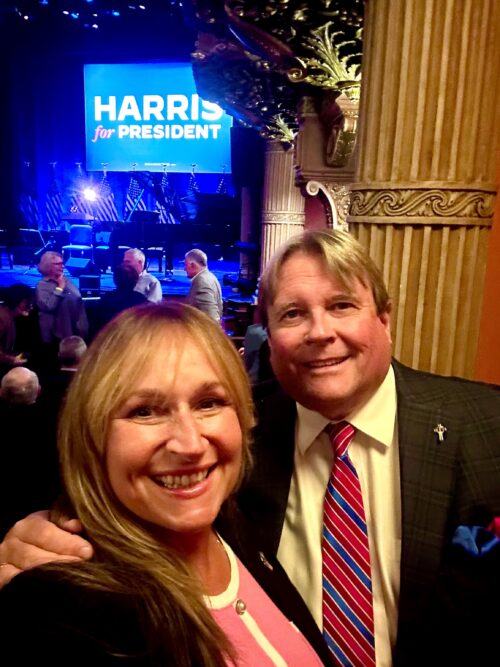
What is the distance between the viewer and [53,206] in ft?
51.3

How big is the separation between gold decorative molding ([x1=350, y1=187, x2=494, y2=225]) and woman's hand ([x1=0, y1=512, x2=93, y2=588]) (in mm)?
1383

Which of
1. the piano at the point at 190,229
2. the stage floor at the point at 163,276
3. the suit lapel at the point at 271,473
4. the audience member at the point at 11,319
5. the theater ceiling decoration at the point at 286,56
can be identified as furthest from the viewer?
the piano at the point at 190,229

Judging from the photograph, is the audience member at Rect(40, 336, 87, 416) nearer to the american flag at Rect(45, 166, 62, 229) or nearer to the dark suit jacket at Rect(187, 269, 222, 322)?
the dark suit jacket at Rect(187, 269, 222, 322)

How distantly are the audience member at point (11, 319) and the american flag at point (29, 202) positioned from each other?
39.2ft

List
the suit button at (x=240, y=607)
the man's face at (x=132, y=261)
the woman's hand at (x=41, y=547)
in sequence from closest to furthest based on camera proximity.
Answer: the woman's hand at (x=41, y=547) < the suit button at (x=240, y=607) < the man's face at (x=132, y=261)

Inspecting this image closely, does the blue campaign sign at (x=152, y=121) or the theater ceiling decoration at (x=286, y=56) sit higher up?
the blue campaign sign at (x=152, y=121)

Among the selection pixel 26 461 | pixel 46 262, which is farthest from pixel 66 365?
pixel 46 262

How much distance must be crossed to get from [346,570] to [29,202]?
16.1 metres

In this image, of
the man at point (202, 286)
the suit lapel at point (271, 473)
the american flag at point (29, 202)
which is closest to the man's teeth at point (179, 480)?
the suit lapel at point (271, 473)

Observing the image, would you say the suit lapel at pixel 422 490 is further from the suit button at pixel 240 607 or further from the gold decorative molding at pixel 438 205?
the gold decorative molding at pixel 438 205

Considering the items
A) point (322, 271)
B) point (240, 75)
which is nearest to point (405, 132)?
point (322, 271)

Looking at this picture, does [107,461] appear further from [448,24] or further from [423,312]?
[448,24]

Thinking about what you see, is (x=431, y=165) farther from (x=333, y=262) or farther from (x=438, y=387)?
(x=438, y=387)

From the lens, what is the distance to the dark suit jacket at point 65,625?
29.3 inches
